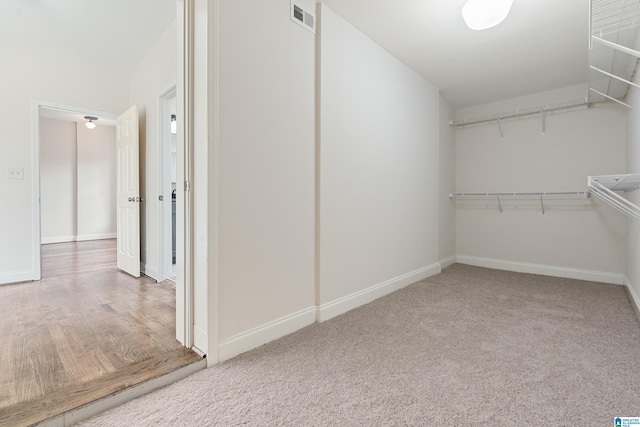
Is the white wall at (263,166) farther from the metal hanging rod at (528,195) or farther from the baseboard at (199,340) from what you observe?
the metal hanging rod at (528,195)

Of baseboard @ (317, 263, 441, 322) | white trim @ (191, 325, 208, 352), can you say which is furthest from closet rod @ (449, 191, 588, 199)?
white trim @ (191, 325, 208, 352)

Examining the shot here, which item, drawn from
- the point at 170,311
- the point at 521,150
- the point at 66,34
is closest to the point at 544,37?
the point at 521,150

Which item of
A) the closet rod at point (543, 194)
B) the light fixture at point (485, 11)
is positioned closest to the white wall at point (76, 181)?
the closet rod at point (543, 194)

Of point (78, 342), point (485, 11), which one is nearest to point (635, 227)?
point (485, 11)

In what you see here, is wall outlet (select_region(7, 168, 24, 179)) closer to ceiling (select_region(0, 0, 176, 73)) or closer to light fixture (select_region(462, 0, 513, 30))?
ceiling (select_region(0, 0, 176, 73))

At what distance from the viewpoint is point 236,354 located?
1.75 metres

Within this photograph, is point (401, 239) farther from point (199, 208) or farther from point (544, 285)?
point (199, 208)

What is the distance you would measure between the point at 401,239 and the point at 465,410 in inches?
77.2

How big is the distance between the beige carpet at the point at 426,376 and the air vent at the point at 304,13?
213 centimetres

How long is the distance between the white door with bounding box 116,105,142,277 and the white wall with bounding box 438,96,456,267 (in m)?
3.72

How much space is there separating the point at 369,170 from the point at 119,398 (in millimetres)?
2254

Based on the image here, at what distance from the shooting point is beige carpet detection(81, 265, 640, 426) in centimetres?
125

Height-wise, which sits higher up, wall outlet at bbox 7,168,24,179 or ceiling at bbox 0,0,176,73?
ceiling at bbox 0,0,176,73

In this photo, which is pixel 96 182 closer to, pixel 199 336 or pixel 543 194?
pixel 199 336
